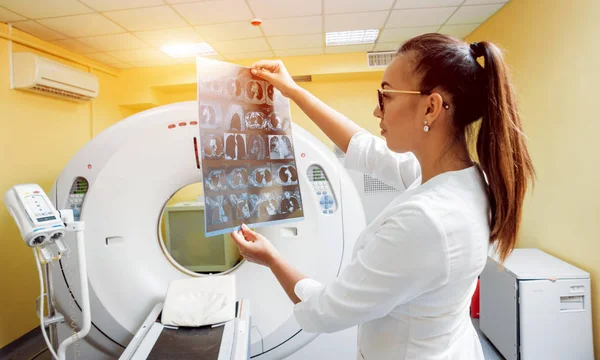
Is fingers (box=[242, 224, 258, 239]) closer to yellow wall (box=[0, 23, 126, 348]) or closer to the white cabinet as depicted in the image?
the white cabinet

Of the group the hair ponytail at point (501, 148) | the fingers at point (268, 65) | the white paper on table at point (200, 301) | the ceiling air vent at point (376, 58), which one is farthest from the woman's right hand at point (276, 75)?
the ceiling air vent at point (376, 58)

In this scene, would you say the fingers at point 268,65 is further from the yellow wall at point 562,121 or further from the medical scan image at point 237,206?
the yellow wall at point 562,121

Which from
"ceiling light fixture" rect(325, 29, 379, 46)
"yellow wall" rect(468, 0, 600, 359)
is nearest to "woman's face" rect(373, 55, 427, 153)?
"yellow wall" rect(468, 0, 600, 359)

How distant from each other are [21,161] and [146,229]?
6.70ft

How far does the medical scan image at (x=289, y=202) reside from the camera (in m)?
1.07

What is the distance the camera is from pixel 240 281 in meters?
1.60

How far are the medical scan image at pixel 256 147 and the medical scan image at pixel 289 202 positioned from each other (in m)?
0.14

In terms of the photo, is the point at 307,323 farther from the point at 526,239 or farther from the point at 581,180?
the point at 526,239

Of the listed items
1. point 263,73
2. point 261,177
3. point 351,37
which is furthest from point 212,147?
point 351,37

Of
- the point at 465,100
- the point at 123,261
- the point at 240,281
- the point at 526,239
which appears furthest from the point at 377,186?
the point at 465,100

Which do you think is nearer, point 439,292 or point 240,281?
point 439,292

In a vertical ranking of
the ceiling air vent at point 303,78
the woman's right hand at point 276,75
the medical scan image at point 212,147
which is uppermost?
the ceiling air vent at point 303,78

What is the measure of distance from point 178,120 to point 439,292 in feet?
4.20

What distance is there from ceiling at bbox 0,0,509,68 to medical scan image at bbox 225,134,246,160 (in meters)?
1.99
